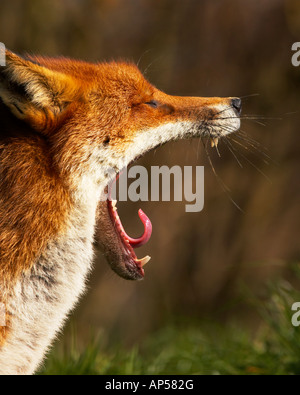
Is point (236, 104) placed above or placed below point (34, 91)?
below

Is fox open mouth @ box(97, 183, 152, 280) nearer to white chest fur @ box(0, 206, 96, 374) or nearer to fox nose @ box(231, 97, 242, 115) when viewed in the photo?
white chest fur @ box(0, 206, 96, 374)

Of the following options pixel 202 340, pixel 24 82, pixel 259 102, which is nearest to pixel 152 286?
pixel 259 102

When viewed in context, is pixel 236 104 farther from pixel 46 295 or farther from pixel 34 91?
pixel 46 295

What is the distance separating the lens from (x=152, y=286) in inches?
358

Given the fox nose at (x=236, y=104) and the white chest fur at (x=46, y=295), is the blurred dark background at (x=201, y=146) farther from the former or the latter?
the white chest fur at (x=46, y=295)

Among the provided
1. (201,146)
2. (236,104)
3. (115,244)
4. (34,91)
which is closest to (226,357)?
(115,244)

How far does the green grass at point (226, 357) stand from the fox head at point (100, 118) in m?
1.26

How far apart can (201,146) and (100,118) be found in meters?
4.43

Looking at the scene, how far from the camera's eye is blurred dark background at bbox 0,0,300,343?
26.9 ft

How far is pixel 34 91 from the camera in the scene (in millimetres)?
3309

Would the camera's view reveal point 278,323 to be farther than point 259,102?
No

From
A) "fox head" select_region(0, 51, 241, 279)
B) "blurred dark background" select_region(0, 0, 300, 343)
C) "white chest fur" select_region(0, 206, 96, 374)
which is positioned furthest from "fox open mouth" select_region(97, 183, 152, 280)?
"blurred dark background" select_region(0, 0, 300, 343)

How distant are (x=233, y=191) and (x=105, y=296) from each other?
89.0 inches
